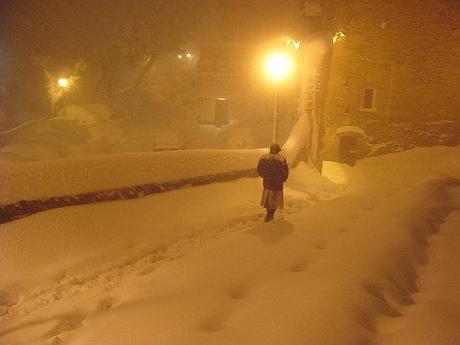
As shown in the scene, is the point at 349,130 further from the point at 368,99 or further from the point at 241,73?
the point at 241,73

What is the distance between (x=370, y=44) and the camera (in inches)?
717

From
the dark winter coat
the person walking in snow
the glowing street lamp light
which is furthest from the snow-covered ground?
the glowing street lamp light

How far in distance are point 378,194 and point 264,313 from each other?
763 centimetres

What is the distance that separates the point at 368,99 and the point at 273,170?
12.2 meters

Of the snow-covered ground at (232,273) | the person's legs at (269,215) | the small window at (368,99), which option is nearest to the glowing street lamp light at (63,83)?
the small window at (368,99)

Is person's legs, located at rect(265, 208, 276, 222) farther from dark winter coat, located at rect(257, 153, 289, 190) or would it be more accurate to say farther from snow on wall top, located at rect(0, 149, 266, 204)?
snow on wall top, located at rect(0, 149, 266, 204)

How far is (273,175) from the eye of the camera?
28.6 feet

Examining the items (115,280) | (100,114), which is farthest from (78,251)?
(100,114)

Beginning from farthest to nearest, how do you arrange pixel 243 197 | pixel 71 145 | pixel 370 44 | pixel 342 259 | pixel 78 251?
pixel 71 145, pixel 370 44, pixel 243 197, pixel 78 251, pixel 342 259

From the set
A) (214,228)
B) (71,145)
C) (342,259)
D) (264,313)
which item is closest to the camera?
(264,313)

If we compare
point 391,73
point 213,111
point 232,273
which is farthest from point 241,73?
point 232,273

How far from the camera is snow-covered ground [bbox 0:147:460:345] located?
4.50m

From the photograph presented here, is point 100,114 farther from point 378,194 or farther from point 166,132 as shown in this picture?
point 378,194

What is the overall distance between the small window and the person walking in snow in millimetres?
11729
